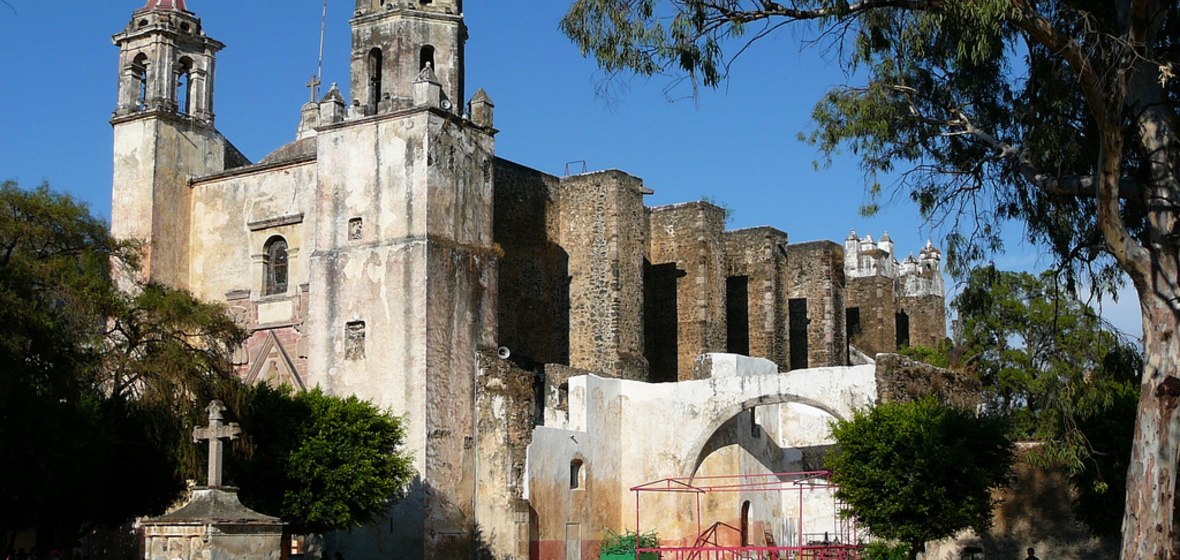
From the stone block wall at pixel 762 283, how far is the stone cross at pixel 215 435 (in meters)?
20.1

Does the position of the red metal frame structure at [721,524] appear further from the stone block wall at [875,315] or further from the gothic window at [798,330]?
the stone block wall at [875,315]

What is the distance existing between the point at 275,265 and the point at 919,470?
1461cm

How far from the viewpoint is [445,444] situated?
26141 mm

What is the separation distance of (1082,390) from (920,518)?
326cm

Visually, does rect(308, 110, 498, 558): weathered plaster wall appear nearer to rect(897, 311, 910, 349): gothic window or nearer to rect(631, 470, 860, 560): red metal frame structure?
rect(631, 470, 860, 560): red metal frame structure

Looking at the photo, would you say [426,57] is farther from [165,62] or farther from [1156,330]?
[1156,330]

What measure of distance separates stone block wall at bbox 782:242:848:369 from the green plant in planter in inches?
366

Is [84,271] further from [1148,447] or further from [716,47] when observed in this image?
[1148,447]

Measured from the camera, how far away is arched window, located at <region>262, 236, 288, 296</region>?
30141 millimetres

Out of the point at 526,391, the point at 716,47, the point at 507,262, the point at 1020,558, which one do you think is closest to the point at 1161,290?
the point at 716,47

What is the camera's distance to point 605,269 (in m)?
33.2

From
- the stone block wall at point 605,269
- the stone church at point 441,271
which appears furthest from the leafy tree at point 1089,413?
the stone block wall at point 605,269

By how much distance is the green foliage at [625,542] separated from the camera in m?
28.6

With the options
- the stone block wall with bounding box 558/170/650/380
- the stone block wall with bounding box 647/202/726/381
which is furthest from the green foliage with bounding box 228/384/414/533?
the stone block wall with bounding box 647/202/726/381
